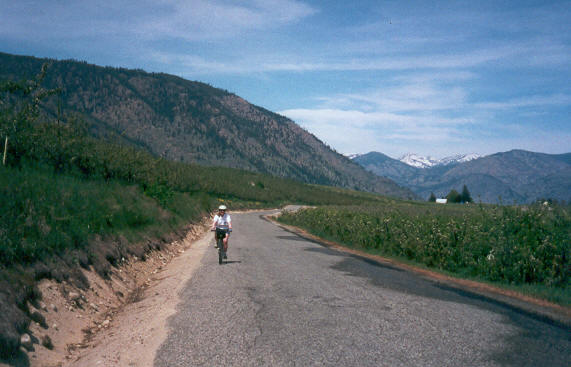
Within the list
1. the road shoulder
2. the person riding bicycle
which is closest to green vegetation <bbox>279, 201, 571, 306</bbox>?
the road shoulder

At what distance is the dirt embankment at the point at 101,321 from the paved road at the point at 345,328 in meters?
0.47

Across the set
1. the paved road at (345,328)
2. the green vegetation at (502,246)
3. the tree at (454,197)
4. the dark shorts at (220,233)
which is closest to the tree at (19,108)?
the dark shorts at (220,233)

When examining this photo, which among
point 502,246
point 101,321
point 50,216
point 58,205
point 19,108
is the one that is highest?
point 19,108

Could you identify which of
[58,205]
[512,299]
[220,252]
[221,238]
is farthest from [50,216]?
[512,299]

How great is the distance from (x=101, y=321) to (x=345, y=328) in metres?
5.21

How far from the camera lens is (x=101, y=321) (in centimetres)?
859

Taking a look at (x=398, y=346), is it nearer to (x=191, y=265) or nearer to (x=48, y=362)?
(x=48, y=362)

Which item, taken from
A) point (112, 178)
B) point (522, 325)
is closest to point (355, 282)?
point (522, 325)

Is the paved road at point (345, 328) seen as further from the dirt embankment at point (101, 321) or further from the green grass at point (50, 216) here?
the green grass at point (50, 216)

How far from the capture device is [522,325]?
7637 millimetres

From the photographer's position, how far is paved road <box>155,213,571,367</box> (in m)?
5.68

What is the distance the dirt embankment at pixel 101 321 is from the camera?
6047mm

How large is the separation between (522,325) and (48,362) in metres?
8.11

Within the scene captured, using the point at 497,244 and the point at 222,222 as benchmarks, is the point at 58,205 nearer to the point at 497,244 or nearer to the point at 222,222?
the point at 222,222
